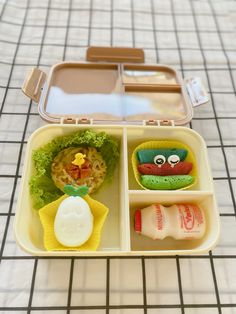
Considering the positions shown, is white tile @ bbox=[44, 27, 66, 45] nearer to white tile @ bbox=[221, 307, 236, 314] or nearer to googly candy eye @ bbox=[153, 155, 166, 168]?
googly candy eye @ bbox=[153, 155, 166, 168]

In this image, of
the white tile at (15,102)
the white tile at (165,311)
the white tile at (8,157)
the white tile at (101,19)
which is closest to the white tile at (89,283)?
the white tile at (165,311)

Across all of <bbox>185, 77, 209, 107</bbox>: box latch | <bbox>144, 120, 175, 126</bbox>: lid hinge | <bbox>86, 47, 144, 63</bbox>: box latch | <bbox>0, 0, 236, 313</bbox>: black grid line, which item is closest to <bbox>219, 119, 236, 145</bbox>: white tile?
<bbox>0, 0, 236, 313</bbox>: black grid line

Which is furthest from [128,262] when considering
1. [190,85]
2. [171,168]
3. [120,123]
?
[190,85]

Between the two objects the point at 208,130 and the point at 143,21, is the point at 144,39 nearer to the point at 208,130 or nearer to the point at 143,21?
the point at 143,21

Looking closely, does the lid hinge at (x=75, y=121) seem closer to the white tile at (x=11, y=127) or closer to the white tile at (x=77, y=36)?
the white tile at (x=11, y=127)

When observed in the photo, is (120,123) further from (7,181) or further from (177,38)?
(177,38)

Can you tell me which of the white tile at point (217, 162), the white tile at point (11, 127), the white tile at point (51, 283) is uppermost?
the white tile at point (11, 127)

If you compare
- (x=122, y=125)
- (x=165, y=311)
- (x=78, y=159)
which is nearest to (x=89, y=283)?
(x=165, y=311)
